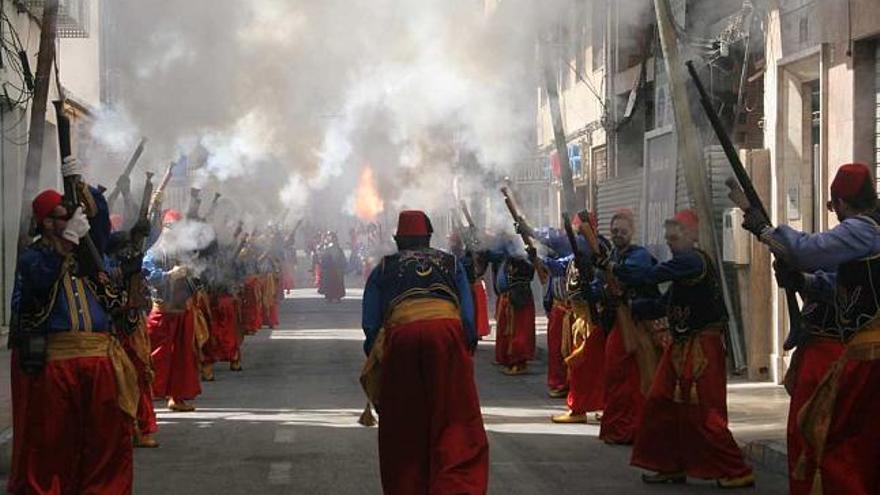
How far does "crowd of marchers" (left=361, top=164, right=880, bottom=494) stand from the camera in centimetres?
788

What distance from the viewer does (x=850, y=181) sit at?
8.09m

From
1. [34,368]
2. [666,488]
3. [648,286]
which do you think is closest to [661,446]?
→ [666,488]

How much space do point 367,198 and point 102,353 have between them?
93.9ft

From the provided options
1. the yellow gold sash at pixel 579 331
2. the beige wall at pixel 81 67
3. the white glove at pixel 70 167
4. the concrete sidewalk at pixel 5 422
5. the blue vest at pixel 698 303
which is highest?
the beige wall at pixel 81 67

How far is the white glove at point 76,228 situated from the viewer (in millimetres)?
8891

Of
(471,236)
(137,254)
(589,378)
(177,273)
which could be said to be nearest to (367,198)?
(471,236)

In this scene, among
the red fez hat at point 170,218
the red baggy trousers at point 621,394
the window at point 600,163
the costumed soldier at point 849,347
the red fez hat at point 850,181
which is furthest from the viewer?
the window at point 600,163

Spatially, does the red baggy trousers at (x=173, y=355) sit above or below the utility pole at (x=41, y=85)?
below

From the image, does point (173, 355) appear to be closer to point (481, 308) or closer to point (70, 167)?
point (70, 167)

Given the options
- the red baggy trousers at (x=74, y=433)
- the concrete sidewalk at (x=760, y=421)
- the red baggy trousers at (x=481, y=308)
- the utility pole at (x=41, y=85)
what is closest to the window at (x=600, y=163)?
the red baggy trousers at (x=481, y=308)

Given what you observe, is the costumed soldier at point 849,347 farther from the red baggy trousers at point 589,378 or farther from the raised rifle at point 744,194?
the red baggy trousers at point 589,378

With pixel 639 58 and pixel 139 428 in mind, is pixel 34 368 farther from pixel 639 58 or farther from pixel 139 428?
pixel 639 58

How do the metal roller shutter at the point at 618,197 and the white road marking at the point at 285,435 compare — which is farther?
the metal roller shutter at the point at 618,197

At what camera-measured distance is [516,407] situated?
51.5 ft
